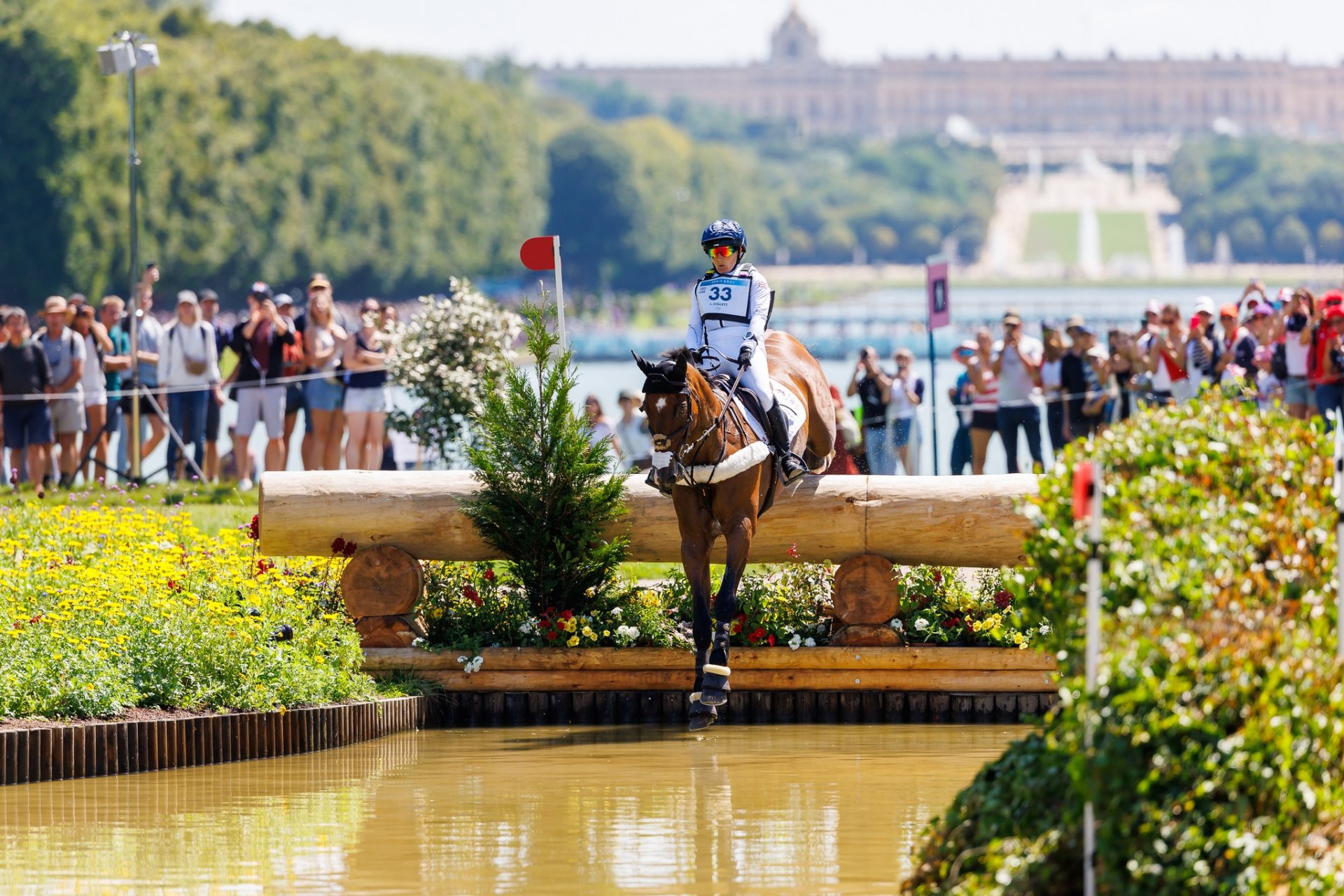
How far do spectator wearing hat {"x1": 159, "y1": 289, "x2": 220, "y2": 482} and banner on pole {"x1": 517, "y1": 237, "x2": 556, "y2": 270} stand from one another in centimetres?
711

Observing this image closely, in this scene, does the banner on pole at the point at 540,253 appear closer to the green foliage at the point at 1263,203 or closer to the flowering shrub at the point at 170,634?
the flowering shrub at the point at 170,634

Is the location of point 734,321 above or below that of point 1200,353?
below

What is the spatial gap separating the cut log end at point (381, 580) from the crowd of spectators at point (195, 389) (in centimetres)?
665

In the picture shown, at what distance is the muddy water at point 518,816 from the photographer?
716 cm

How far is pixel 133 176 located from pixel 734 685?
40.5ft

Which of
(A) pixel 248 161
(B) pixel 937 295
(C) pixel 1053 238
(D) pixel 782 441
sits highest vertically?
(C) pixel 1053 238

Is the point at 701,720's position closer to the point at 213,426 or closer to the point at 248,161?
the point at 213,426

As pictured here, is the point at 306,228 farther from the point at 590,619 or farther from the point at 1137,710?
the point at 1137,710

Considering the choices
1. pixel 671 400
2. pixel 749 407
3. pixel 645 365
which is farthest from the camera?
pixel 749 407

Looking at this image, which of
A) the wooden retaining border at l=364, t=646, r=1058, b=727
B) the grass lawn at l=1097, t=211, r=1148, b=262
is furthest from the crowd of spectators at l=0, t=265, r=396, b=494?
the grass lawn at l=1097, t=211, r=1148, b=262

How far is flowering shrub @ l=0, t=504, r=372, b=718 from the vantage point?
30.3 ft

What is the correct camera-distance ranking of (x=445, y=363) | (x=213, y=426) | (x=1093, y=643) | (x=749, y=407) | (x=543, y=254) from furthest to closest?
(x=213, y=426)
(x=445, y=363)
(x=543, y=254)
(x=749, y=407)
(x=1093, y=643)

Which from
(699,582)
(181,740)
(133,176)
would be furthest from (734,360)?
(133,176)

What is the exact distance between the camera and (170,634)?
31.6ft
